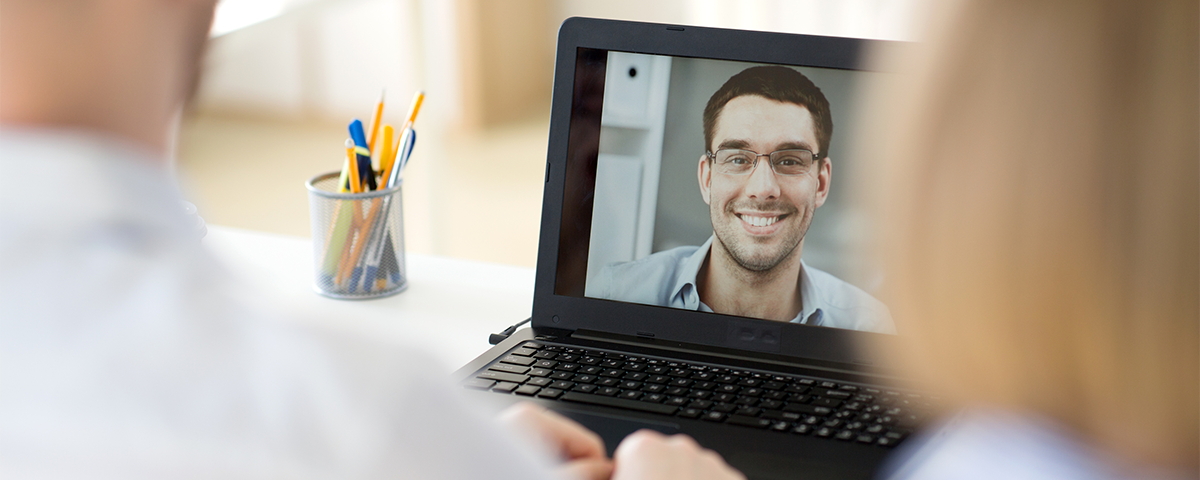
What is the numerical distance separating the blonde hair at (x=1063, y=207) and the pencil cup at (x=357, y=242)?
2.14 ft

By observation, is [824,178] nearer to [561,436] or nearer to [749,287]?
[749,287]

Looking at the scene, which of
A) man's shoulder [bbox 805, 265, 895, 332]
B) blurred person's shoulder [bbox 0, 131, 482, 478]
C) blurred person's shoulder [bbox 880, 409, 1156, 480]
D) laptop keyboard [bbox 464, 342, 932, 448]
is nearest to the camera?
blurred person's shoulder [bbox 0, 131, 482, 478]

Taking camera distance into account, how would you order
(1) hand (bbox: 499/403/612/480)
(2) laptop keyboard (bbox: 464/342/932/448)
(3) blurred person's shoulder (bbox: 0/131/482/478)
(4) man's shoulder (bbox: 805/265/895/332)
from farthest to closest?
(4) man's shoulder (bbox: 805/265/895/332) < (2) laptop keyboard (bbox: 464/342/932/448) < (1) hand (bbox: 499/403/612/480) < (3) blurred person's shoulder (bbox: 0/131/482/478)

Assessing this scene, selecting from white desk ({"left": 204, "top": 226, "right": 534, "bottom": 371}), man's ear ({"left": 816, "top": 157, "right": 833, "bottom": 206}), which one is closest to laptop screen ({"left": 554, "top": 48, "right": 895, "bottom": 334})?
man's ear ({"left": 816, "top": 157, "right": 833, "bottom": 206})

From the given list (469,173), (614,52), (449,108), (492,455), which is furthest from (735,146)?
(449,108)

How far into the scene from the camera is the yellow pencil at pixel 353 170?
96 cm

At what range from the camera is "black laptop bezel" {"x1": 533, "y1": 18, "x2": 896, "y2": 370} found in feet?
2.56

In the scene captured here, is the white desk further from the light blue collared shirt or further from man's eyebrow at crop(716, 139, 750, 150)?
man's eyebrow at crop(716, 139, 750, 150)

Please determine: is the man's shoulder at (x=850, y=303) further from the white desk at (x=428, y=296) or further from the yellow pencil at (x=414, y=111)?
the yellow pencil at (x=414, y=111)

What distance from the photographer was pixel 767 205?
80cm

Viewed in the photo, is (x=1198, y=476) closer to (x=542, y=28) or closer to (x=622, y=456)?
(x=622, y=456)

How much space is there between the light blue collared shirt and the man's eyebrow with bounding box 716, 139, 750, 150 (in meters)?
0.08

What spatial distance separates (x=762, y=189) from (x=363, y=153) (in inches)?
16.4

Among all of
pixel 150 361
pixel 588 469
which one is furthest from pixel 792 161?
pixel 150 361
